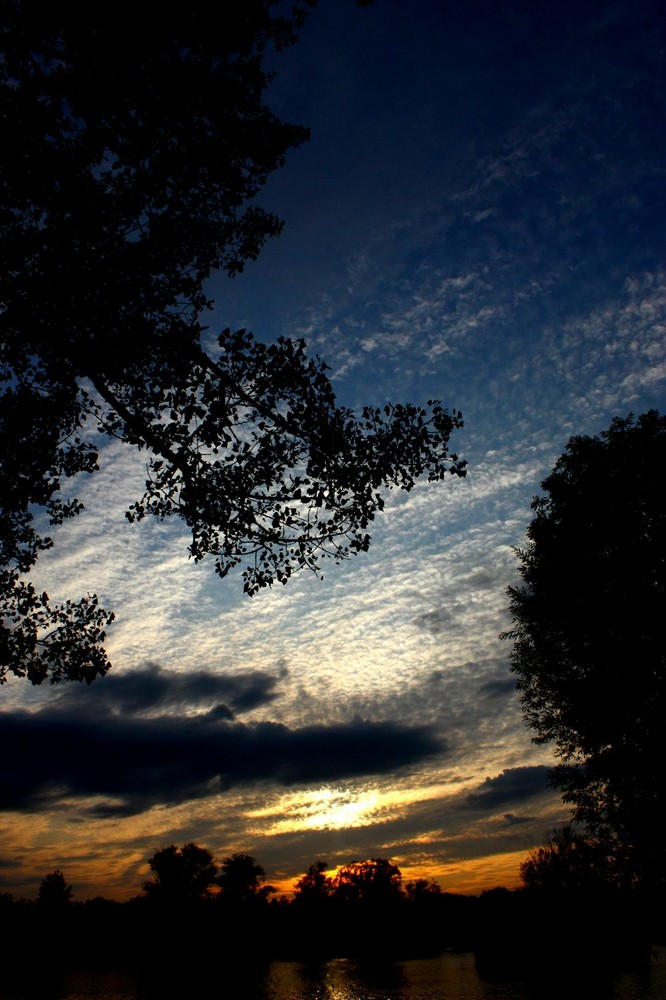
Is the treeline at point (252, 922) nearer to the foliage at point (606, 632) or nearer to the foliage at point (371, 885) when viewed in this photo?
the foliage at point (371, 885)

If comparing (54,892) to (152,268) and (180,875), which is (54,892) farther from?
(152,268)

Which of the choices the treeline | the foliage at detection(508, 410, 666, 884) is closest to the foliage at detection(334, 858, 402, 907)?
the treeline

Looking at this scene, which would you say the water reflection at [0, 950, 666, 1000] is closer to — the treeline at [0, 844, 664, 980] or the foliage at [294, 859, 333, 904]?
the treeline at [0, 844, 664, 980]

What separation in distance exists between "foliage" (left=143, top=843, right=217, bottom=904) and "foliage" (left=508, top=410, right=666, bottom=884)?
5457 inches

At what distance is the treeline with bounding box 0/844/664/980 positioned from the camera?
271 feet

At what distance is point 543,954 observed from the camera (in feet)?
232

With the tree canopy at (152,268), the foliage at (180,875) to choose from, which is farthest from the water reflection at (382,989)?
the foliage at (180,875)

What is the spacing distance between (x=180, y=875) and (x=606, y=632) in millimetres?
143376

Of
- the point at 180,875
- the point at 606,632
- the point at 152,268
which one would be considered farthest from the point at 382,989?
the point at 180,875

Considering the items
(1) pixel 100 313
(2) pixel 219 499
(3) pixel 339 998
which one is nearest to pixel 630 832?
(2) pixel 219 499

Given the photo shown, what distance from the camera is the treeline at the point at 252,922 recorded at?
82.6 m

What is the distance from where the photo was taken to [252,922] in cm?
13138

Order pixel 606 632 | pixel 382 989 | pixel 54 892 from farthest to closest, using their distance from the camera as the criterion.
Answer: pixel 54 892, pixel 382 989, pixel 606 632

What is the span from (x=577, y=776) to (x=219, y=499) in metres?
17.0
